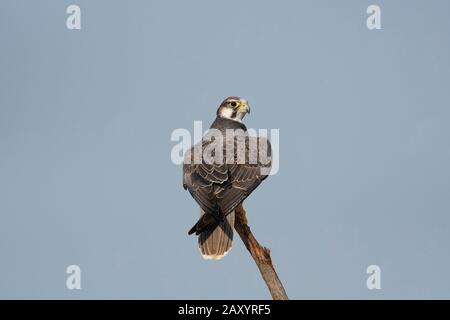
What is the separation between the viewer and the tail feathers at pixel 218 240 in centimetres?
1267

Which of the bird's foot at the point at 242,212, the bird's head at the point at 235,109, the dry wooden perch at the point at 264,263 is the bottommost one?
the dry wooden perch at the point at 264,263

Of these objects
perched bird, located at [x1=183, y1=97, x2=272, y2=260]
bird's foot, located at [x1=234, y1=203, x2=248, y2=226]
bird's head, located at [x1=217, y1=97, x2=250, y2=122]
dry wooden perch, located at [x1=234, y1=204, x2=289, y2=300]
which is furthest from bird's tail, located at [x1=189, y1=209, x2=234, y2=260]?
bird's head, located at [x1=217, y1=97, x2=250, y2=122]

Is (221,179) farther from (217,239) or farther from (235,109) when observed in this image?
(235,109)

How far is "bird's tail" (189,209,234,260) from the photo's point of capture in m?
12.7

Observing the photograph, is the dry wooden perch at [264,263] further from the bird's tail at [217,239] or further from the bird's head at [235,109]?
the bird's head at [235,109]

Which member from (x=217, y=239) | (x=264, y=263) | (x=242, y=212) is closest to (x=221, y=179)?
(x=242, y=212)

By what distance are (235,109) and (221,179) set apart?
3.59m

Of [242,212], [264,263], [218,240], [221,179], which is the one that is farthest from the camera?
[242,212]

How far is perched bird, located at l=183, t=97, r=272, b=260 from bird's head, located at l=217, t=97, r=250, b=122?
3.98 feet

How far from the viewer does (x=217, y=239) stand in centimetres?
1276

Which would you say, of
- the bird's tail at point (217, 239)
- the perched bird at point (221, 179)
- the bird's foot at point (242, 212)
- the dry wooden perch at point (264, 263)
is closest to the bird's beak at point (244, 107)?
the perched bird at point (221, 179)

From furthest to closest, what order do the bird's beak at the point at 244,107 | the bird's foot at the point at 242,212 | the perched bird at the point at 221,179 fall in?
1. the bird's beak at the point at 244,107
2. the bird's foot at the point at 242,212
3. the perched bird at the point at 221,179
